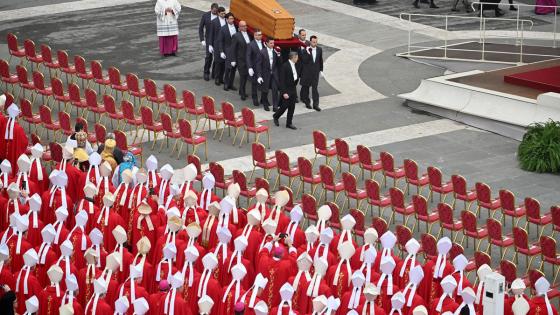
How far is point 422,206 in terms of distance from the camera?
71.6ft

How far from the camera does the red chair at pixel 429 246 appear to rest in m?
20.0

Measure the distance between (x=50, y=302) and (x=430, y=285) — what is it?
16.2 ft

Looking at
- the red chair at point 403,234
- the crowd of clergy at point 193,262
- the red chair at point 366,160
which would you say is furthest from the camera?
the red chair at point 366,160

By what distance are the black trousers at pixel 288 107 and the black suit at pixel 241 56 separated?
2.02 m

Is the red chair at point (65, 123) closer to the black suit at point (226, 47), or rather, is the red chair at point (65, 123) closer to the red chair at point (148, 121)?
the red chair at point (148, 121)

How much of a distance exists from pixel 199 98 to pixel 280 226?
10521mm

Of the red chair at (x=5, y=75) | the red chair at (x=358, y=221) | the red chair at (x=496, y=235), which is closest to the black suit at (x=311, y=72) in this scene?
the red chair at (x=5, y=75)

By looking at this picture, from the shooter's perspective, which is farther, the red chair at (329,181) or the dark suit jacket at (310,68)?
the dark suit jacket at (310,68)

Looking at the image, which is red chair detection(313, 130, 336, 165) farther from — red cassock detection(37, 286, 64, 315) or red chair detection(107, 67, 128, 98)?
red cassock detection(37, 286, 64, 315)

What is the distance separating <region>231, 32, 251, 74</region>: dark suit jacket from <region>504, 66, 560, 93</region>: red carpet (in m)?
5.48

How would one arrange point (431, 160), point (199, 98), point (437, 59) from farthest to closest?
point (437, 59) < point (199, 98) < point (431, 160)

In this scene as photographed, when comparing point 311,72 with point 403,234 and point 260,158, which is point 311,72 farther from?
point 403,234

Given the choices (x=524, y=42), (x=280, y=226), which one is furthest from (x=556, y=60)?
(x=280, y=226)

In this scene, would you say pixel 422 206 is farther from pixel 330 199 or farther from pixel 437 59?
pixel 437 59
